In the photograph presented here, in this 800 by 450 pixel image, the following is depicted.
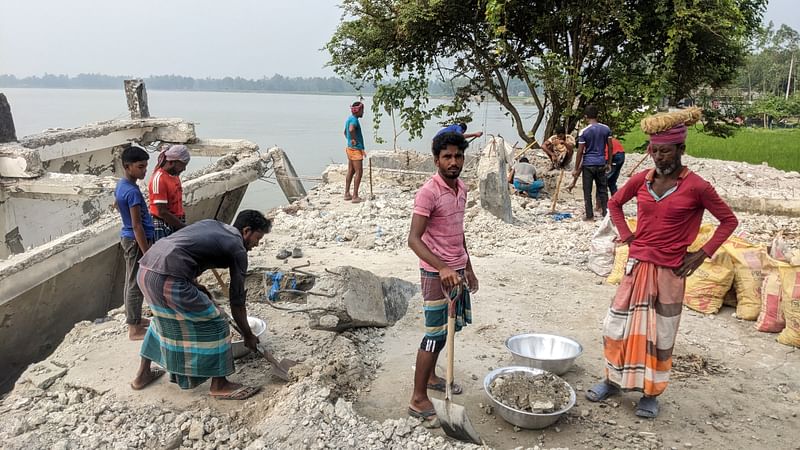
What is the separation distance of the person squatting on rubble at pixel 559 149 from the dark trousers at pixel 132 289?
24.6 ft

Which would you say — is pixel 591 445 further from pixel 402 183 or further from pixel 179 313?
pixel 402 183

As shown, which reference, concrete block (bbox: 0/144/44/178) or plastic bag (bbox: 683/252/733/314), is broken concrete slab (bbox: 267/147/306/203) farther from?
plastic bag (bbox: 683/252/733/314)

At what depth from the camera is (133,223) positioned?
163 inches

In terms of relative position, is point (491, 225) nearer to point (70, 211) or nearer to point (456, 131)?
point (456, 131)

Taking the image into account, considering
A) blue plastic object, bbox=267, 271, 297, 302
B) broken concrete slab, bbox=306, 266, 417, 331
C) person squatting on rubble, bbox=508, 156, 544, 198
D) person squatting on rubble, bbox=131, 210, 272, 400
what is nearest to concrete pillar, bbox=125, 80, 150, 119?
blue plastic object, bbox=267, 271, 297, 302

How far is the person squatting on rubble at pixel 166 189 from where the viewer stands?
14.1ft

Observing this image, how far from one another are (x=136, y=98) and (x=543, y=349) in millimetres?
8542

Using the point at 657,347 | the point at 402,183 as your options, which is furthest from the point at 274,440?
the point at 402,183

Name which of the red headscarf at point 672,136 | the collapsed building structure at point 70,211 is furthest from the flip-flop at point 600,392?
the collapsed building structure at point 70,211

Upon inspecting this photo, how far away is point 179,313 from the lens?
3.33 m

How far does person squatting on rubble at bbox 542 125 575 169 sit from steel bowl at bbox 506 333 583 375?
6.36 metres

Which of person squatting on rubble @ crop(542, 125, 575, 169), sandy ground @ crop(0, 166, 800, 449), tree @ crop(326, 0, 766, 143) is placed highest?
tree @ crop(326, 0, 766, 143)

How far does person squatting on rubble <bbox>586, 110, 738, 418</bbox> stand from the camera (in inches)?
120

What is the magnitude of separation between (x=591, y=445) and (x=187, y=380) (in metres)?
2.41
